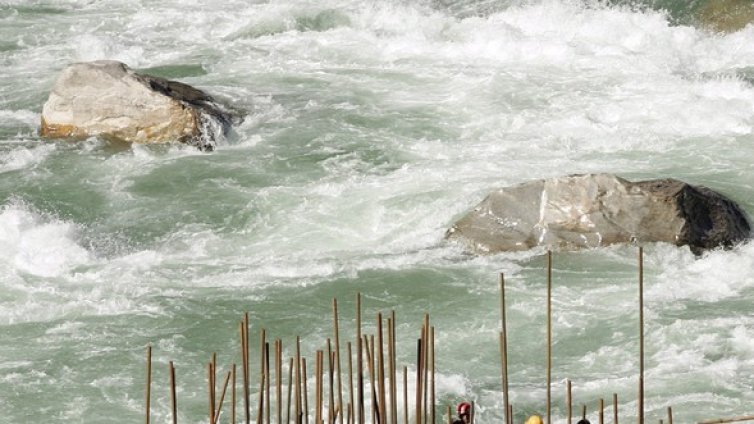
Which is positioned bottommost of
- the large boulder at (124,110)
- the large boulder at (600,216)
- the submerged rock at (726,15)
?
the large boulder at (600,216)

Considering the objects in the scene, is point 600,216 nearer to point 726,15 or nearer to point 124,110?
point 124,110

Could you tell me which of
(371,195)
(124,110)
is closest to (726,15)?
(371,195)

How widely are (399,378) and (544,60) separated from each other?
367 inches

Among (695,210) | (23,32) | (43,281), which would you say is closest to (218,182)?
(43,281)

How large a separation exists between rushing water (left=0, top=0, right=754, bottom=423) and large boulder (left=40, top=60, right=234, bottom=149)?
0.83 feet

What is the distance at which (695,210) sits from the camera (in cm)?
1225

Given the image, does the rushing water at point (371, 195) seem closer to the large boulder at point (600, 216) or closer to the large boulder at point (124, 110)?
the large boulder at point (600, 216)

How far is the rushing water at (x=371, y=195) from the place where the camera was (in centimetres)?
1059

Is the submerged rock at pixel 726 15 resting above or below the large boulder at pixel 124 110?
above

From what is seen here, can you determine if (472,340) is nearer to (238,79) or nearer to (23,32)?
(238,79)

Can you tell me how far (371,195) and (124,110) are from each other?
2954 mm

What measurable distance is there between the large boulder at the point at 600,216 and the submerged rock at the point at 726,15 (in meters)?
7.71

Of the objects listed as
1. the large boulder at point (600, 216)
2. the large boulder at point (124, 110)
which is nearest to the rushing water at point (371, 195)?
the large boulder at point (600, 216)

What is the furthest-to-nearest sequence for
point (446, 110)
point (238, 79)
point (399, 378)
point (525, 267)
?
point (238, 79), point (446, 110), point (525, 267), point (399, 378)
